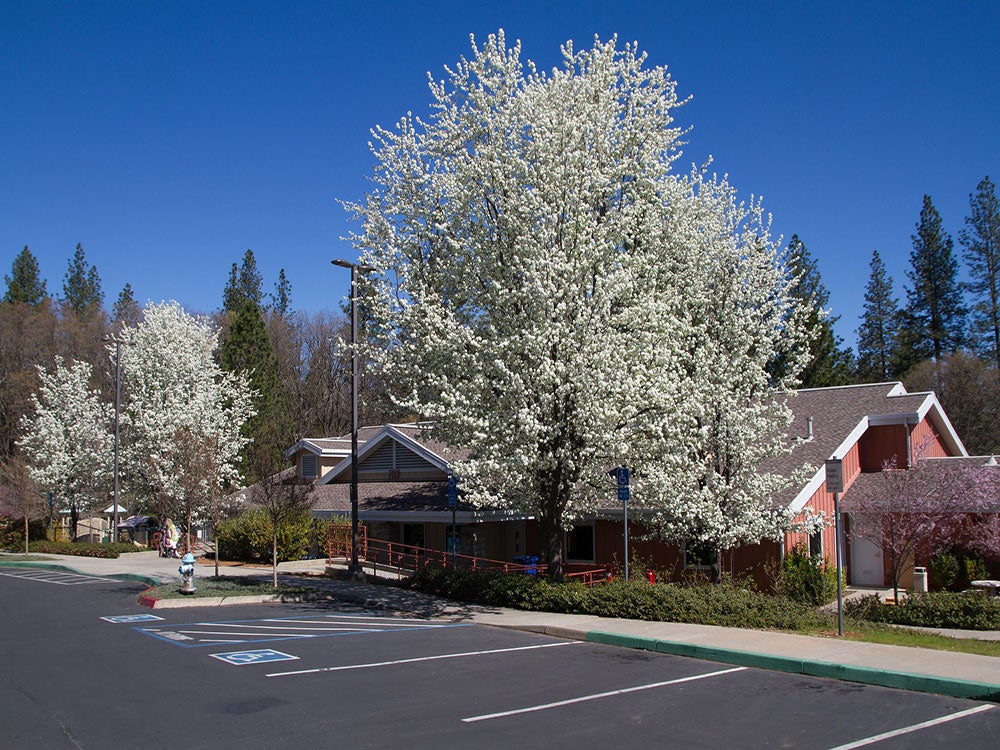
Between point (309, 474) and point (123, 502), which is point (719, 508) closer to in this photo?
point (309, 474)

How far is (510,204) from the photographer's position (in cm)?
1731

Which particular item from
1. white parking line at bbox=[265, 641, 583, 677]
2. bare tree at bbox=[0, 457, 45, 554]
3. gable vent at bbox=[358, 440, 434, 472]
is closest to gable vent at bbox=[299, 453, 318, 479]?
gable vent at bbox=[358, 440, 434, 472]

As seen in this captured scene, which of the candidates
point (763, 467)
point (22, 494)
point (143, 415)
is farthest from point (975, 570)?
point (22, 494)

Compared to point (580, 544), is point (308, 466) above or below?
above

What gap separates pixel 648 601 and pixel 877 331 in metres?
53.4

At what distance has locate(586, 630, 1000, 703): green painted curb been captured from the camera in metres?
10.3

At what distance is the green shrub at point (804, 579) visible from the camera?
19.5 metres

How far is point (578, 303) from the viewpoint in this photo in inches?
661

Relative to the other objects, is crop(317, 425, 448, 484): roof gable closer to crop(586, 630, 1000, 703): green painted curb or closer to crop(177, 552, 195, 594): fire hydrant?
crop(177, 552, 195, 594): fire hydrant

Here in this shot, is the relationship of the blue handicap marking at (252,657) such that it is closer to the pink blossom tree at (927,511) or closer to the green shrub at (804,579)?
the green shrub at (804,579)

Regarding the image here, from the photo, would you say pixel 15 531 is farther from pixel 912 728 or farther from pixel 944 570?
pixel 912 728

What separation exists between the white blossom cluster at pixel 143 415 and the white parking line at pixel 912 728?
2585 cm

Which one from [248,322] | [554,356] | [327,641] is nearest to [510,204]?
[554,356]

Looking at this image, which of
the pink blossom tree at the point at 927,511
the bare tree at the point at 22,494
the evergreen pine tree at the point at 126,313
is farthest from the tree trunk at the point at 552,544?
the evergreen pine tree at the point at 126,313
